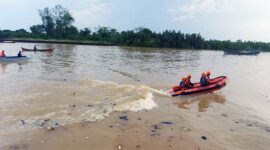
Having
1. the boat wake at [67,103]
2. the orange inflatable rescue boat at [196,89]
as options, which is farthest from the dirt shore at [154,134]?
the orange inflatable rescue boat at [196,89]

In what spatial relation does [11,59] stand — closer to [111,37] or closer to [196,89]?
[196,89]

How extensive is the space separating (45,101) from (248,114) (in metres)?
9.80

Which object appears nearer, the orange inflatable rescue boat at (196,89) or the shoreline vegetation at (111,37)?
the orange inflatable rescue boat at (196,89)

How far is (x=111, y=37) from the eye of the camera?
86.4 meters

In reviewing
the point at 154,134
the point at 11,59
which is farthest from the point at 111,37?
the point at 154,134

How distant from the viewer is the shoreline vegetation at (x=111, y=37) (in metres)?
78.5

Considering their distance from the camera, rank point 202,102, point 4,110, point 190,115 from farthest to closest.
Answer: point 202,102
point 190,115
point 4,110

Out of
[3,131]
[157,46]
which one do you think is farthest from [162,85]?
[157,46]

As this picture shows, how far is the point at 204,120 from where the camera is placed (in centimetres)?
1140

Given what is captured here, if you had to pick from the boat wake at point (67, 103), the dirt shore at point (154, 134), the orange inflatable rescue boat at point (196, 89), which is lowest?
the dirt shore at point (154, 134)

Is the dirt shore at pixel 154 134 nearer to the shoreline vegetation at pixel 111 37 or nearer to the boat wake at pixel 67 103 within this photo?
the boat wake at pixel 67 103

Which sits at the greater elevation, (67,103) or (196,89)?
(196,89)

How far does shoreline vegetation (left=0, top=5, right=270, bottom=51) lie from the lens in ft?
258

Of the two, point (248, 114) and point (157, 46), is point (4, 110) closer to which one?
point (248, 114)
